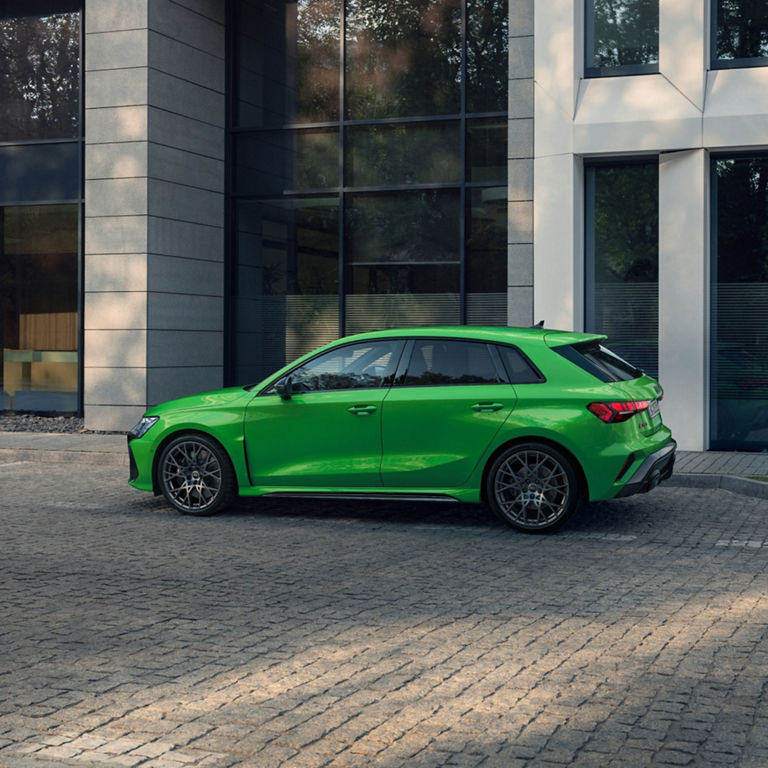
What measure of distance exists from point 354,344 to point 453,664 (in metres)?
4.77

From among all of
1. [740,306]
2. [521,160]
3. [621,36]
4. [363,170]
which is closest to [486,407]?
[740,306]

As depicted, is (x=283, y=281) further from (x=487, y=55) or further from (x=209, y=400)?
(x=209, y=400)

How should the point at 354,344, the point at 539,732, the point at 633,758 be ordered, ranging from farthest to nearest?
1. the point at 354,344
2. the point at 539,732
3. the point at 633,758

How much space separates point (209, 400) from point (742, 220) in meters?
7.90

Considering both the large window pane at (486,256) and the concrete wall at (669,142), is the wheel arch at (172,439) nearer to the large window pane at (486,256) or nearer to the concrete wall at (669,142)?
the concrete wall at (669,142)

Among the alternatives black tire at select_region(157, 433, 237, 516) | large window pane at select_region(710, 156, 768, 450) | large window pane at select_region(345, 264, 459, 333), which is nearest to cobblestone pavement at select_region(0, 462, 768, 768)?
black tire at select_region(157, 433, 237, 516)

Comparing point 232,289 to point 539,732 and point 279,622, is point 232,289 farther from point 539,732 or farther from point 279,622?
point 539,732

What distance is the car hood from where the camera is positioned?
399 inches

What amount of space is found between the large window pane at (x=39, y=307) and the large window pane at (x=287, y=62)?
3375 millimetres

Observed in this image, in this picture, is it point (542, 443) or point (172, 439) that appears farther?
point (172, 439)

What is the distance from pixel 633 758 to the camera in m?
4.21

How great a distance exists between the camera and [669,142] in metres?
15.0

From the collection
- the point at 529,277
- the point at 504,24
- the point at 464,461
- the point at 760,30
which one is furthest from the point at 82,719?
the point at 504,24

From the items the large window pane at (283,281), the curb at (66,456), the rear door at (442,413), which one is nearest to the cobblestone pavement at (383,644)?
the rear door at (442,413)
